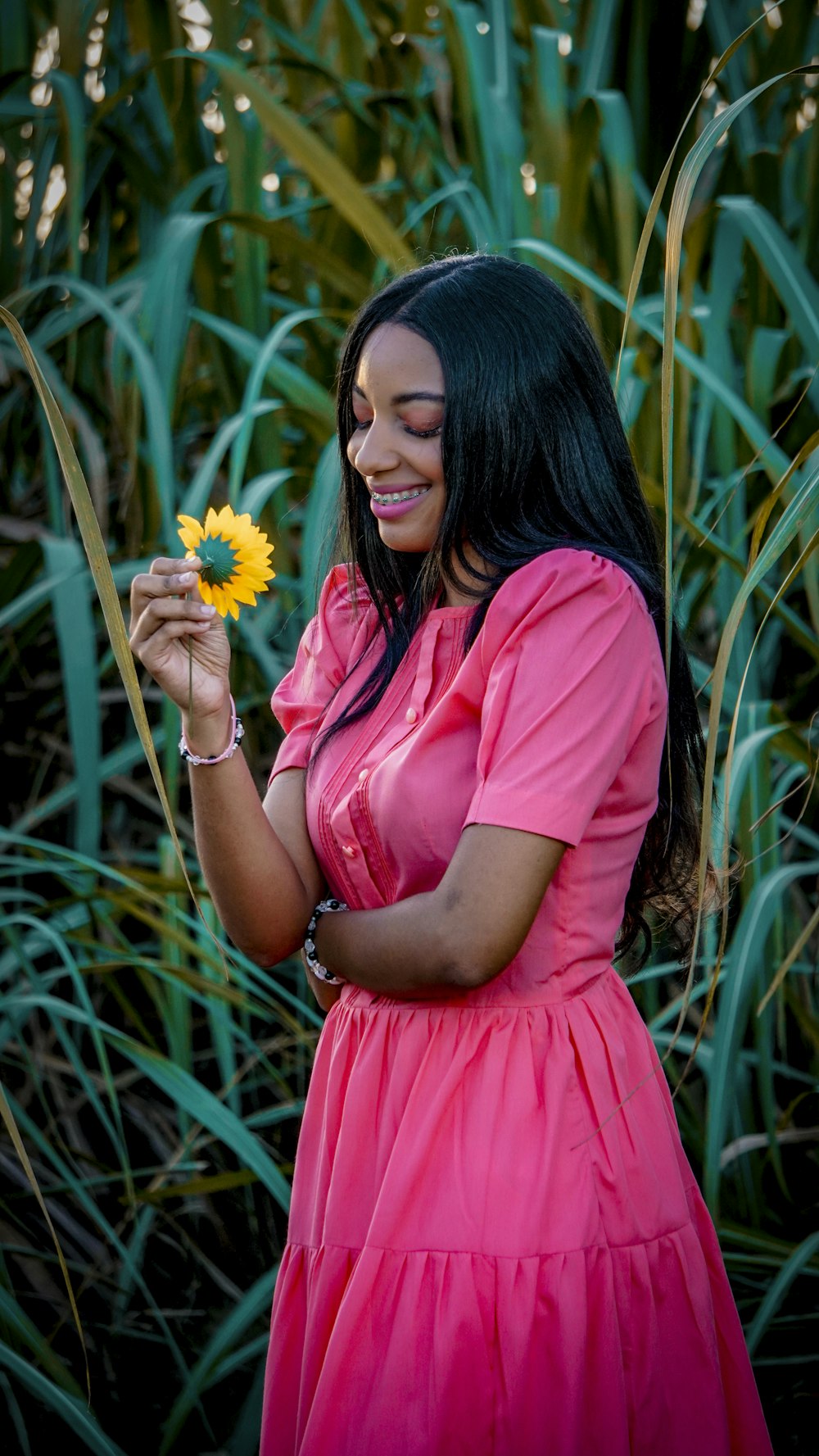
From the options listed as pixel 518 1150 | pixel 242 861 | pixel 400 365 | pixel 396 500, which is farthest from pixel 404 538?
pixel 518 1150

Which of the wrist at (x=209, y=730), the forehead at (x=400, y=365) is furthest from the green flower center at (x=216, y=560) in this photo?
the forehead at (x=400, y=365)

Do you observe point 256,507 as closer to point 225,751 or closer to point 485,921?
point 225,751

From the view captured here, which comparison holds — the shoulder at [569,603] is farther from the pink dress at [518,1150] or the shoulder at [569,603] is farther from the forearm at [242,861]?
the forearm at [242,861]

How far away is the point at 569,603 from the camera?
1.08 metres

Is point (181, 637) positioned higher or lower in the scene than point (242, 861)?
higher

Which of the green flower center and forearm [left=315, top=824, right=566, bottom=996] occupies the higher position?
the green flower center

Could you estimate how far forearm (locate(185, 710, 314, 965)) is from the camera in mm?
1129

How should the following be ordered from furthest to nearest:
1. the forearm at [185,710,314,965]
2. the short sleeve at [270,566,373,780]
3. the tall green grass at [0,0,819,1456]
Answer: the tall green grass at [0,0,819,1456]
the short sleeve at [270,566,373,780]
the forearm at [185,710,314,965]

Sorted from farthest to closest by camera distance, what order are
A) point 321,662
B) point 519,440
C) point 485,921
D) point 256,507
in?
point 256,507, point 321,662, point 519,440, point 485,921

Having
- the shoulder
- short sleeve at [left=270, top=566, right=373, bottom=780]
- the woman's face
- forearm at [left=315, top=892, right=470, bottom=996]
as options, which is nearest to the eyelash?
the woman's face

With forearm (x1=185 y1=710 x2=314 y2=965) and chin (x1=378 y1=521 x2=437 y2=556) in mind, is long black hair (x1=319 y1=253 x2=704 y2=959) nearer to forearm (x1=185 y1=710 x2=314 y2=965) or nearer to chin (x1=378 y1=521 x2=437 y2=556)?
chin (x1=378 y1=521 x2=437 y2=556)

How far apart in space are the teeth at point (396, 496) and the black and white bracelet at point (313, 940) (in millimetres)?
332

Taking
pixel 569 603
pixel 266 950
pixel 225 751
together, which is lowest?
pixel 266 950

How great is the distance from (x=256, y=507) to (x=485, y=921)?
29.2 inches
